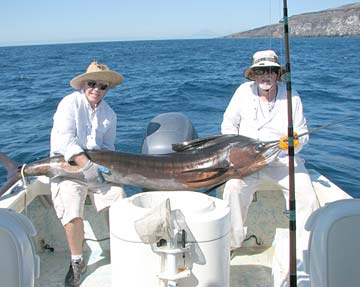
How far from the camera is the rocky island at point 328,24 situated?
119062 millimetres

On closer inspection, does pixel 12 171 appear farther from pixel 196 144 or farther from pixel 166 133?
pixel 196 144

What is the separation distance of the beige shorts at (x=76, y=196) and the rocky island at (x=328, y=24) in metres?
116

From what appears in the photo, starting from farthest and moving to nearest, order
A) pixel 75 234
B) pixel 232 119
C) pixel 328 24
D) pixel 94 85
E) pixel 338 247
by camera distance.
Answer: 1. pixel 328 24
2. pixel 232 119
3. pixel 94 85
4. pixel 75 234
5. pixel 338 247

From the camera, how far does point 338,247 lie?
1.60 m

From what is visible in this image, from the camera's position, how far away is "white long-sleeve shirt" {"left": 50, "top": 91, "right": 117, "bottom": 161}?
3564 mm

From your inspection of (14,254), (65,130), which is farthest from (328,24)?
(14,254)

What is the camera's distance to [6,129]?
10.2m

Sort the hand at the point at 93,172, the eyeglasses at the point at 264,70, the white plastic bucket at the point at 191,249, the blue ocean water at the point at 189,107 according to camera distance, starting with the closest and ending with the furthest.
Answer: the white plastic bucket at the point at 191,249 < the hand at the point at 93,172 < the eyeglasses at the point at 264,70 < the blue ocean water at the point at 189,107

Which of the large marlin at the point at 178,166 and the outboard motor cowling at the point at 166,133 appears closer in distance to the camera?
the large marlin at the point at 178,166

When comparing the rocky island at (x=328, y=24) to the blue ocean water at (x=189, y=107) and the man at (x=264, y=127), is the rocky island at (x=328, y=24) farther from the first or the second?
the man at (x=264, y=127)

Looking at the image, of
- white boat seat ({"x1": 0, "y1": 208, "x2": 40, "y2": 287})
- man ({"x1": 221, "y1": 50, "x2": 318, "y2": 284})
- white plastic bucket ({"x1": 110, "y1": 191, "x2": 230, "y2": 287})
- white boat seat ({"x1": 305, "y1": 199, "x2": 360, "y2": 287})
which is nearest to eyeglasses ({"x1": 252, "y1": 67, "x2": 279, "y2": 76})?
man ({"x1": 221, "y1": 50, "x2": 318, "y2": 284})

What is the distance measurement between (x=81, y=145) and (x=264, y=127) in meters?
1.48

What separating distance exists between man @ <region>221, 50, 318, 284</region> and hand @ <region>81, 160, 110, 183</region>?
93 centimetres

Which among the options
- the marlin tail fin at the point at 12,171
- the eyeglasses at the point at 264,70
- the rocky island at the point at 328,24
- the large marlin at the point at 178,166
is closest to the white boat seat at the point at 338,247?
the large marlin at the point at 178,166
